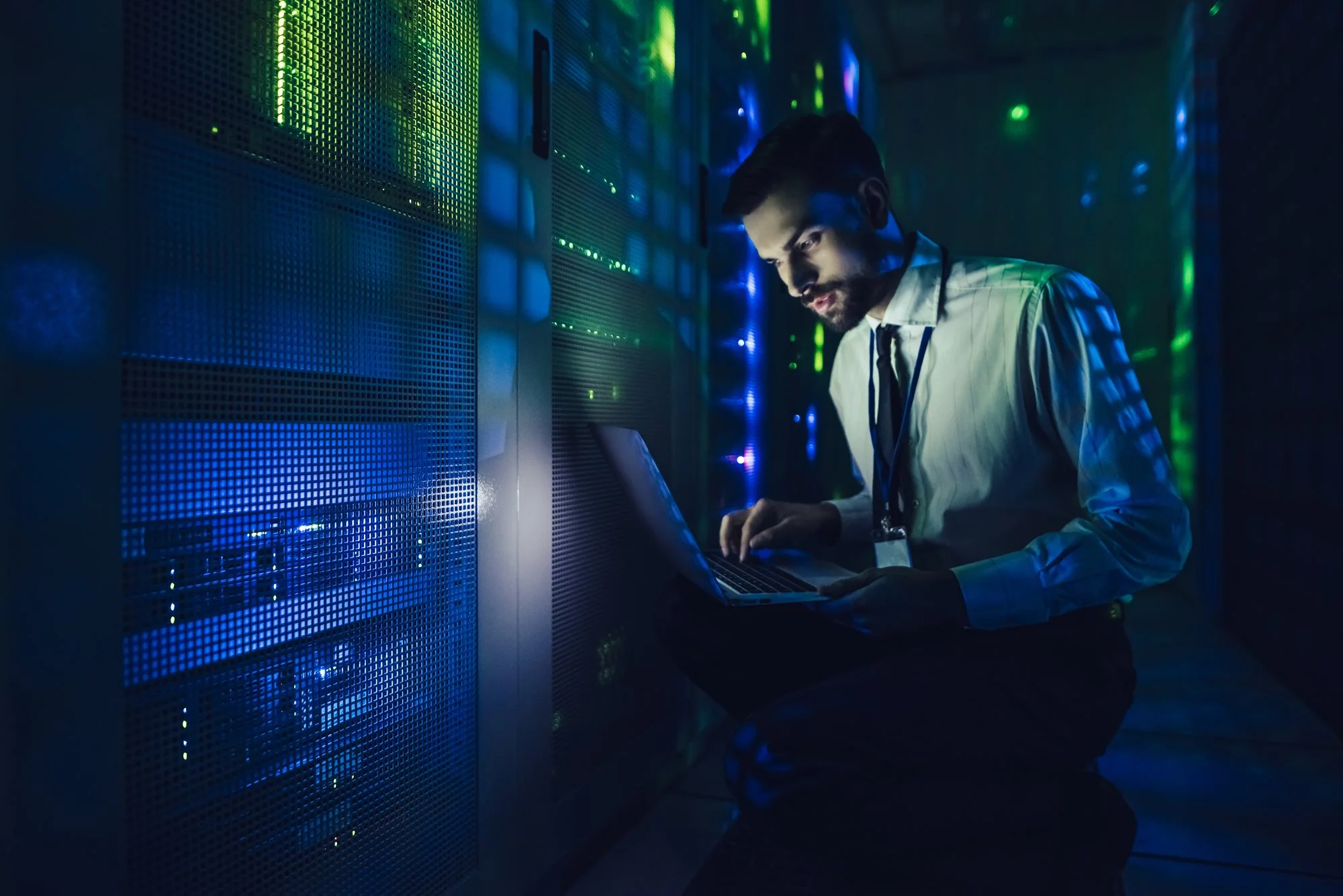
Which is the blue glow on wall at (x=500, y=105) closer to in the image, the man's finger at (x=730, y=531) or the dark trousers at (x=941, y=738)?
the man's finger at (x=730, y=531)

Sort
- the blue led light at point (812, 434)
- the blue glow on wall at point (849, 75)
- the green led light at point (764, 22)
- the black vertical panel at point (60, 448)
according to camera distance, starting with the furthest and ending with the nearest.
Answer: the blue glow on wall at point (849, 75)
the blue led light at point (812, 434)
the green led light at point (764, 22)
the black vertical panel at point (60, 448)

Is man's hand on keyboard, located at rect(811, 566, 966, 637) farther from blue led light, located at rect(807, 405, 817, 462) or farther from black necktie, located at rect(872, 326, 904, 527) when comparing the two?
blue led light, located at rect(807, 405, 817, 462)

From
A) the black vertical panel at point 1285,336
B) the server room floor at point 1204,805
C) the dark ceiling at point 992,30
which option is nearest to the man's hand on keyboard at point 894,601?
the server room floor at point 1204,805

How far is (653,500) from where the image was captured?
4.10 ft

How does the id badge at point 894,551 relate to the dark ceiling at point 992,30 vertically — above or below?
below

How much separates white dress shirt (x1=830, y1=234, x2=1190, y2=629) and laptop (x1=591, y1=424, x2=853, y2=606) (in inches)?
10.1

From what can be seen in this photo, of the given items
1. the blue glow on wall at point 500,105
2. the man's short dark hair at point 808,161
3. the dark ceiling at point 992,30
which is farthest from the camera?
the dark ceiling at point 992,30

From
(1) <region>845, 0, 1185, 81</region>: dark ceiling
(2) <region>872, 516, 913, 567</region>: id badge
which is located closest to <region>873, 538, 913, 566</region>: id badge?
(2) <region>872, 516, 913, 567</region>: id badge

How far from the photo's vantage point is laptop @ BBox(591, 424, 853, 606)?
114 cm

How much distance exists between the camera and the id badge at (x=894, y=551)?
4.93 feet

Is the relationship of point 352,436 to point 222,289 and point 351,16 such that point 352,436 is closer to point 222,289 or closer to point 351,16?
point 222,289

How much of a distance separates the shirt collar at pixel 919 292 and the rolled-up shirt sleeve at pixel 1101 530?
31 cm

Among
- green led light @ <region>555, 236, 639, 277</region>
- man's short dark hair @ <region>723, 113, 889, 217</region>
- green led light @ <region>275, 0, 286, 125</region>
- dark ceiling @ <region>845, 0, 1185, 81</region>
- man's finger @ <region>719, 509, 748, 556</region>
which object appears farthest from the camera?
dark ceiling @ <region>845, 0, 1185, 81</region>

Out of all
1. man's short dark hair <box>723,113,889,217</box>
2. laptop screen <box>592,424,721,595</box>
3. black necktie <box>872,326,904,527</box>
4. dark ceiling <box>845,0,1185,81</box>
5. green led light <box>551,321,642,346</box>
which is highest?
dark ceiling <box>845,0,1185,81</box>
